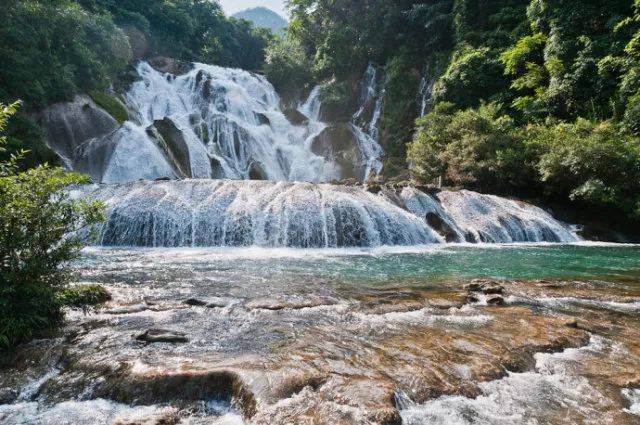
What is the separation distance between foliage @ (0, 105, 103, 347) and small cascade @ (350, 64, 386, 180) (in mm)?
24997

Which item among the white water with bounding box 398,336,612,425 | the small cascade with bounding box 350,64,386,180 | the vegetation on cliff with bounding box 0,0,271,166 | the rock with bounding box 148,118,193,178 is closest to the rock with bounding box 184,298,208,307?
the white water with bounding box 398,336,612,425

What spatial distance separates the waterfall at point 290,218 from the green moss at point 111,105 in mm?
12538

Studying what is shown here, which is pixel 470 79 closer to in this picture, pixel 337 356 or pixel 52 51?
pixel 52 51

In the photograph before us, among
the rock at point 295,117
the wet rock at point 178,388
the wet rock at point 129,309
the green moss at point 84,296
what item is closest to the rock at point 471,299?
the wet rock at point 178,388

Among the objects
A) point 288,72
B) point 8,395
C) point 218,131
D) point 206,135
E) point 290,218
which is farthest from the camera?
point 288,72

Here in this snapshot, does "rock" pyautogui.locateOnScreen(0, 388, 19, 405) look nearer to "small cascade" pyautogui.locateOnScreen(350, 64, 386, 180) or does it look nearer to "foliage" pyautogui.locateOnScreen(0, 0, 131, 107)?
"foliage" pyautogui.locateOnScreen(0, 0, 131, 107)

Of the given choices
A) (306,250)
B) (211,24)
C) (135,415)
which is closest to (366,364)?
(135,415)

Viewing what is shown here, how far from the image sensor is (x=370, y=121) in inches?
1323

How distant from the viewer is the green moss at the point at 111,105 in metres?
25.3

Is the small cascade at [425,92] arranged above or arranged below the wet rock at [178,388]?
above

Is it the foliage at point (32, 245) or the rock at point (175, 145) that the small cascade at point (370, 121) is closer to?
the rock at point (175, 145)

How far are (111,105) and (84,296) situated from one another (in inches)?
964

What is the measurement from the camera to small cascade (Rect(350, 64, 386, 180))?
30.1m

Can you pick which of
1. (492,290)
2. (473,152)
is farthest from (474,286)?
(473,152)
